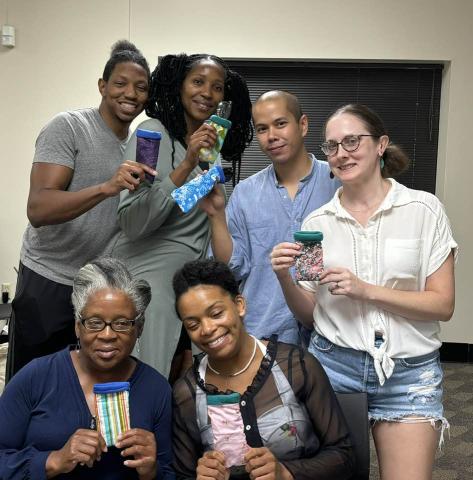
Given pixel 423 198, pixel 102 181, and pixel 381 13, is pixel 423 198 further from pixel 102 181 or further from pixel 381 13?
pixel 381 13

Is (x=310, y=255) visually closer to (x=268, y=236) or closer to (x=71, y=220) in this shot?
(x=268, y=236)

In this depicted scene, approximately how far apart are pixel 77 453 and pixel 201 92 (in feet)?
3.92

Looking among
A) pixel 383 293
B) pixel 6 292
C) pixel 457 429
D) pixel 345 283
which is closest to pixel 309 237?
pixel 345 283

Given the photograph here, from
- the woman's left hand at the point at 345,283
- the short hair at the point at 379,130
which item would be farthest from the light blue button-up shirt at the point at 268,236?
the woman's left hand at the point at 345,283

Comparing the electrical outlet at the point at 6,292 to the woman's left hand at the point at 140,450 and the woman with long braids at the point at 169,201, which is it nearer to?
the woman with long braids at the point at 169,201

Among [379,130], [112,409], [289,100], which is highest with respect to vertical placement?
[289,100]

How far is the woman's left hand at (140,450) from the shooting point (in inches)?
57.2

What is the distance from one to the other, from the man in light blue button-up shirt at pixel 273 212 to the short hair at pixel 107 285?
1.28 ft

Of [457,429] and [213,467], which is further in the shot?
[457,429]

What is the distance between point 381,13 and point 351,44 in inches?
12.7

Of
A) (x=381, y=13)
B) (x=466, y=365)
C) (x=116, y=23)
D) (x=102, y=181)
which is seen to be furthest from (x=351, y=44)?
(x=102, y=181)

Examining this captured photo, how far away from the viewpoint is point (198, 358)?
1690 mm

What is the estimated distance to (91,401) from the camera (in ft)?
5.25

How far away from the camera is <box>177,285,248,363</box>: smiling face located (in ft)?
5.17
